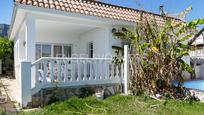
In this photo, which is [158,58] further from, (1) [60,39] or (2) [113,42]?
(1) [60,39]

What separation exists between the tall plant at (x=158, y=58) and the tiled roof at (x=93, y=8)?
1382mm

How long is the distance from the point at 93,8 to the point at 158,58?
5.53 m

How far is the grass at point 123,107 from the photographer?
28.4 ft

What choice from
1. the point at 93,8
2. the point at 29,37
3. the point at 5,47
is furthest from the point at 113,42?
the point at 5,47

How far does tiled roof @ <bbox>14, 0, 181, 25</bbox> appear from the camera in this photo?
1244cm

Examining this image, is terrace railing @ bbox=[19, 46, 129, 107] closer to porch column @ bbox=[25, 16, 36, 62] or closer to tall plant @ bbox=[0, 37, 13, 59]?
porch column @ bbox=[25, 16, 36, 62]

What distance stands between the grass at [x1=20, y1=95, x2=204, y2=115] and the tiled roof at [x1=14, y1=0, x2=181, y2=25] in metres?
5.11

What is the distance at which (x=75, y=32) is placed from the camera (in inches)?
770

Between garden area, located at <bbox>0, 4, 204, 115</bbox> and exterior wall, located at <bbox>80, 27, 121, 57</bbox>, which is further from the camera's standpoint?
exterior wall, located at <bbox>80, 27, 121, 57</bbox>

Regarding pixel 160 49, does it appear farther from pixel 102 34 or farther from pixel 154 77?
pixel 102 34

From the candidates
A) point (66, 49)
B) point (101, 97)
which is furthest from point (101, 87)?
point (66, 49)

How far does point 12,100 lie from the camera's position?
434 inches

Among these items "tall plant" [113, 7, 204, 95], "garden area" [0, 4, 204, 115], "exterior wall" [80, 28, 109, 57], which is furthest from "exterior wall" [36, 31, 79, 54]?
"tall plant" [113, 7, 204, 95]

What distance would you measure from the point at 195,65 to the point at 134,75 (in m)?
17.6
